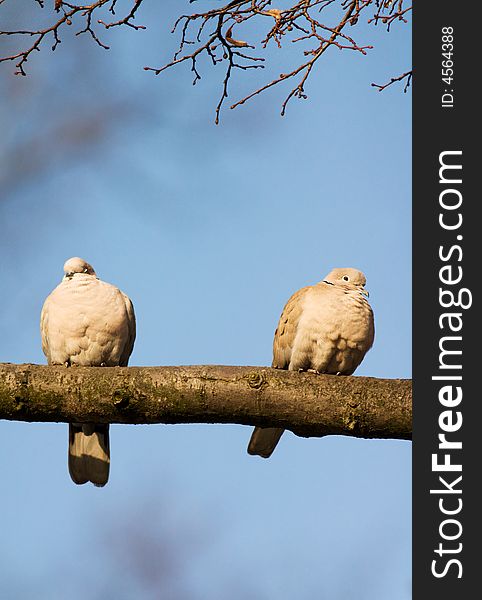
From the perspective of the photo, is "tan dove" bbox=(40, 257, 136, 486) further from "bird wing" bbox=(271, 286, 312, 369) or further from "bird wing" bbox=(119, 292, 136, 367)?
"bird wing" bbox=(271, 286, 312, 369)

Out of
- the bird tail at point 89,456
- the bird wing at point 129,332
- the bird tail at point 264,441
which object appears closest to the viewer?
the bird tail at point 264,441

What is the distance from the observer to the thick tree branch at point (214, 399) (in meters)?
3.73

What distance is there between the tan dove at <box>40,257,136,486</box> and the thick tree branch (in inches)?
62.7

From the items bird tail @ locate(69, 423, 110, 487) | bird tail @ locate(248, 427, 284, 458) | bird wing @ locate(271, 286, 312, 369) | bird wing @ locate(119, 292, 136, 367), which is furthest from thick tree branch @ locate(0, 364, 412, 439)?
bird wing @ locate(119, 292, 136, 367)

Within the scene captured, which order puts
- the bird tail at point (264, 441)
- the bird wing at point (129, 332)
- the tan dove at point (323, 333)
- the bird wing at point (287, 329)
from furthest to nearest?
the bird wing at point (129, 332) < the bird wing at point (287, 329) < the tan dove at point (323, 333) < the bird tail at point (264, 441)

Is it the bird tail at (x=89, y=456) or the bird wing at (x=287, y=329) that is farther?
the bird tail at (x=89, y=456)

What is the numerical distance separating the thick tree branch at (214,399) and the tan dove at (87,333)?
1592mm

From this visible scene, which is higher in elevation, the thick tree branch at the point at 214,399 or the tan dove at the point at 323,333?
the tan dove at the point at 323,333

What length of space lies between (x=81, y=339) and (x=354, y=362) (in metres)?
1.68

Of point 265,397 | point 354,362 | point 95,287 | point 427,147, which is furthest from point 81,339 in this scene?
point 427,147

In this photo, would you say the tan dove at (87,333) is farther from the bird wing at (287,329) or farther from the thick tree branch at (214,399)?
the thick tree branch at (214,399)

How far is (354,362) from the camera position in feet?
16.8

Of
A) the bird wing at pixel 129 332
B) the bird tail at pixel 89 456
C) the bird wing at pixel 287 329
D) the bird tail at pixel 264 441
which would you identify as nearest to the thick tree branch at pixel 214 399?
the bird tail at pixel 264 441

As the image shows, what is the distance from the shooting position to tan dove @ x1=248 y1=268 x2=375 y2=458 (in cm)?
502
